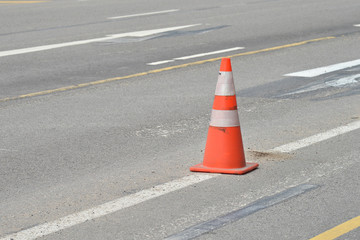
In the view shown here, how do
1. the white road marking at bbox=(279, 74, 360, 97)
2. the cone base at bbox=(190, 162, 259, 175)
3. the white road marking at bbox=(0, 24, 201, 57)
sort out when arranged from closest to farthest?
1. the cone base at bbox=(190, 162, 259, 175)
2. the white road marking at bbox=(279, 74, 360, 97)
3. the white road marking at bbox=(0, 24, 201, 57)

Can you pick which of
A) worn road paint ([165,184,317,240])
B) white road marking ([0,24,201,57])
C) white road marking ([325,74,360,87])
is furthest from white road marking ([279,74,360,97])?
white road marking ([0,24,201,57])

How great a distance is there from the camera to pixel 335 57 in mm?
13242

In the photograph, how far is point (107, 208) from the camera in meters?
5.65

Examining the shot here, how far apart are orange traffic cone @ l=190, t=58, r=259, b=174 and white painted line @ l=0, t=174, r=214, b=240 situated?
6.4 inches

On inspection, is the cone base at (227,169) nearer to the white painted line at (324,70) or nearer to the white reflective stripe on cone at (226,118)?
→ the white reflective stripe on cone at (226,118)

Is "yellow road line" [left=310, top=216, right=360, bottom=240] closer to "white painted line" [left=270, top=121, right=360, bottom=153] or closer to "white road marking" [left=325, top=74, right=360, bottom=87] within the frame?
"white painted line" [left=270, top=121, right=360, bottom=153]

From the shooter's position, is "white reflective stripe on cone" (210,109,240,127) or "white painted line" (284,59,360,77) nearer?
"white reflective stripe on cone" (210,109,240,127)

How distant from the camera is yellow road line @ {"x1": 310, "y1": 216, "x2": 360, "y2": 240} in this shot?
16.4 ft

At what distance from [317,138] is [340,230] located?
2.71m

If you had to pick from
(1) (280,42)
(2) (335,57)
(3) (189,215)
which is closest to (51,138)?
(3) (189,215)

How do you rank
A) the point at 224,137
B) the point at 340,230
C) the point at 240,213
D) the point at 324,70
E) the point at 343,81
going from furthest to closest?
the point at 324,70 → the point at 343,81 → the point at 224,137 → the point at 240,213 → the point at 340,230

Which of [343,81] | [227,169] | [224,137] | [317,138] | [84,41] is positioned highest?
[224,137]

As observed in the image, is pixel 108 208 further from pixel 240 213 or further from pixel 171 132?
pixel 171 132

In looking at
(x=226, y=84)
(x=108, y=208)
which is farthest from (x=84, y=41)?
(x=108, y=208)
